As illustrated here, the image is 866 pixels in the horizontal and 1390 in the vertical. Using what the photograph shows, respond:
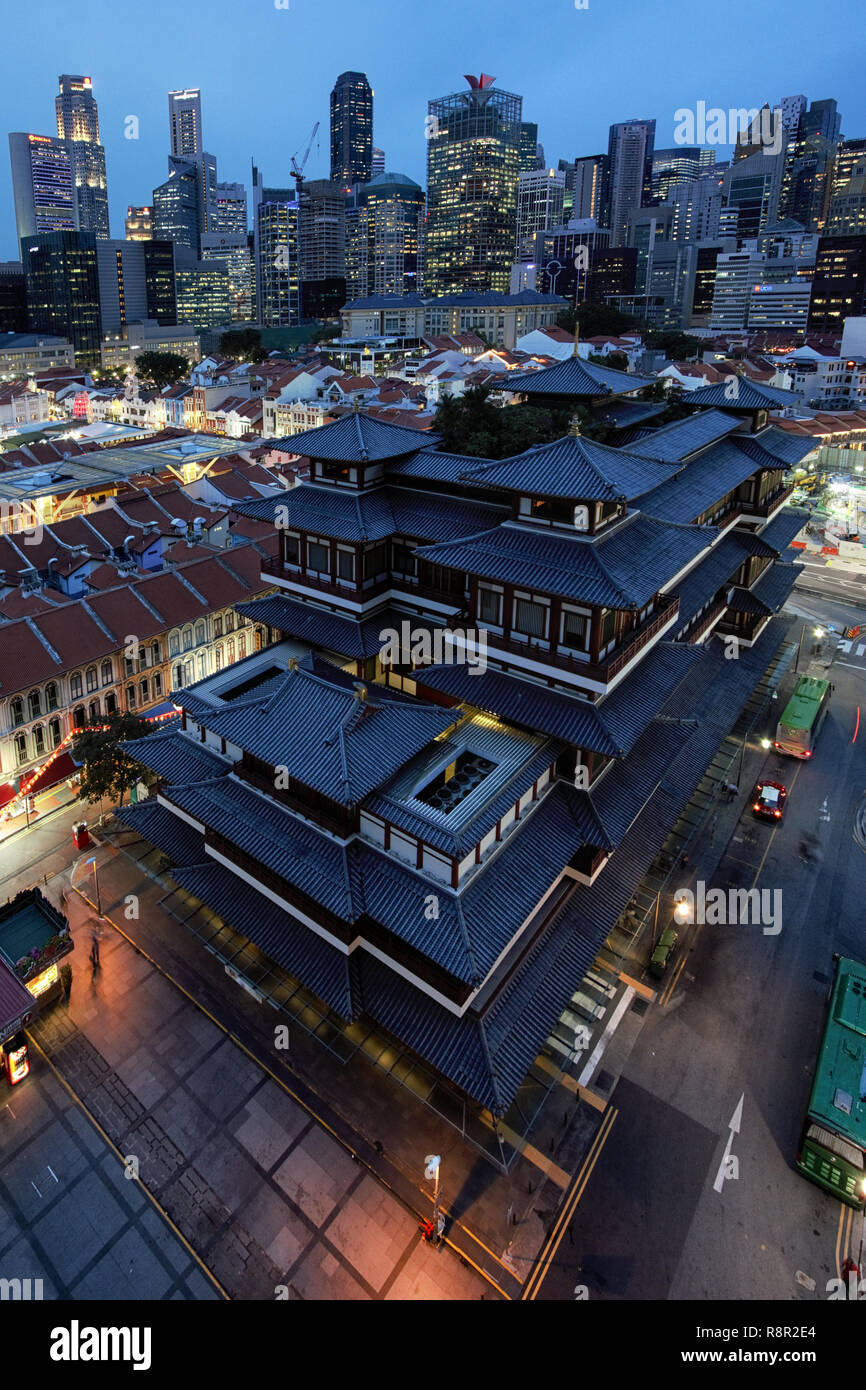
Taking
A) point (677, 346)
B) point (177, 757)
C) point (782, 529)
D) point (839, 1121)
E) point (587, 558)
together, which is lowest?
point (839, 1121)

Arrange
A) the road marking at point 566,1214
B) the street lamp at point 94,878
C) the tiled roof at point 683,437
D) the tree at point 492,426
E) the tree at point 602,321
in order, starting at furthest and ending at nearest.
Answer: the tree at point 602,321, the tree at point 492,426, the tiled roof at point 683,437, the street lamp at point 94,878, the road marking at point 566,1214

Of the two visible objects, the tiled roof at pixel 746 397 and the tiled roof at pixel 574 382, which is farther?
the tiled roof at pixel 746 397

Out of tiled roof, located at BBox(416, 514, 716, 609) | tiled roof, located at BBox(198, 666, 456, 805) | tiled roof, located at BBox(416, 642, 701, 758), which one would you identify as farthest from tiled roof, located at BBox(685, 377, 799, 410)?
tiled roof, located at BBox(198, 666, 456, 805)

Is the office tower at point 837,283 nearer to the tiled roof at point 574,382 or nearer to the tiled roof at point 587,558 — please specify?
the tiled roof at point 574,382

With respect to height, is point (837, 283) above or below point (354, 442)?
above

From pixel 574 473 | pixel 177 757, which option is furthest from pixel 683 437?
pixel 177 757

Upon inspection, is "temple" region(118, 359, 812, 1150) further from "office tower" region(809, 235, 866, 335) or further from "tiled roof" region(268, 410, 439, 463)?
"office tower" region(809, 235, 866, 335)

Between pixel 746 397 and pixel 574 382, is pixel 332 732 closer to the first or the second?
pixel 574 382

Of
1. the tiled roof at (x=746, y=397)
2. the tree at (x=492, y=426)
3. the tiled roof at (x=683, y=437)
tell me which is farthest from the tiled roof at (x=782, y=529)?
the tree at (x=492, y=426)
